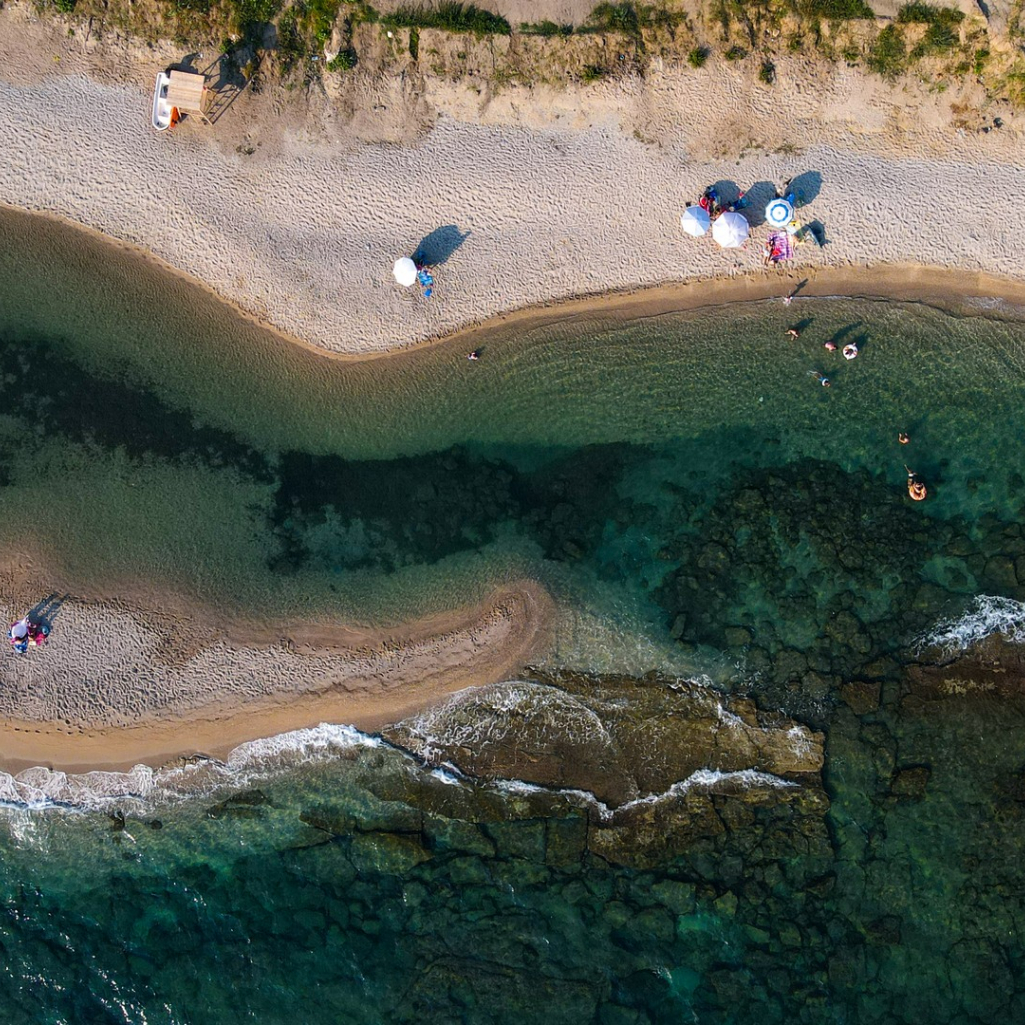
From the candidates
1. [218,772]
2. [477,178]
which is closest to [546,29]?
[477,178]

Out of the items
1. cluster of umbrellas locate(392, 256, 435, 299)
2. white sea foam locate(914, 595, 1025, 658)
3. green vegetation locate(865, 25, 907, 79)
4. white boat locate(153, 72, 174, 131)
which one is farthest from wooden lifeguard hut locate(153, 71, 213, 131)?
white sea foam locate(914, 595, 1025, 658)

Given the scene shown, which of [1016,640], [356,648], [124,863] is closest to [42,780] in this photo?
[124,863]

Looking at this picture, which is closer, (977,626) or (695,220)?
(695,220)

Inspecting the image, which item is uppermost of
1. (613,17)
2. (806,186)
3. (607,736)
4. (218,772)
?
(613,17)

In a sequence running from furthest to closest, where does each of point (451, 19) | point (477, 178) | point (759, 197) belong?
point (759, 197), point (477, 178), point (451, 19)

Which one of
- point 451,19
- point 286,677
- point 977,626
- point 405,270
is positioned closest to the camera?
point 451,19

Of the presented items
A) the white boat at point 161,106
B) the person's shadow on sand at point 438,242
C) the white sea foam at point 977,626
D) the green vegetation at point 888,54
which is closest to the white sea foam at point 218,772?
the person's shadow on sand at point 438,242

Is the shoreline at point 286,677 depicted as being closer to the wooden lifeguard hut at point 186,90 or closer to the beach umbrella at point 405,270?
the beach umbrella at point 405,270

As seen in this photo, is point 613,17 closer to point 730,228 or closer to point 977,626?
point 730,228
